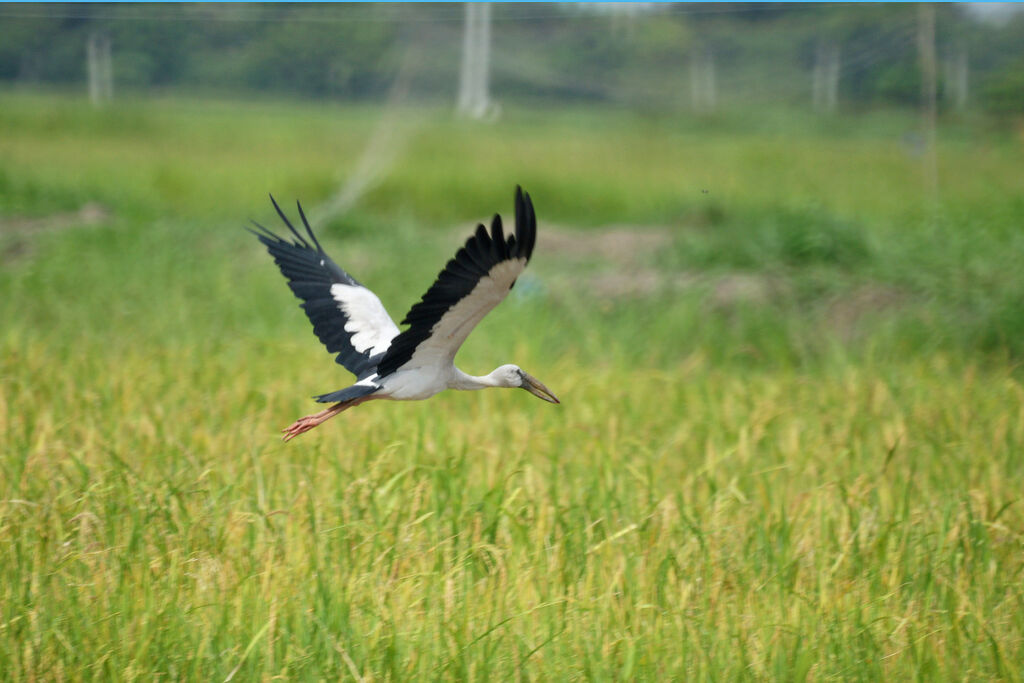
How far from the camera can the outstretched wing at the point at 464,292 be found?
3240 mm

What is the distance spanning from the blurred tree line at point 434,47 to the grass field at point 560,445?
1203mm

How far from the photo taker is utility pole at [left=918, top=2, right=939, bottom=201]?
1112 cm

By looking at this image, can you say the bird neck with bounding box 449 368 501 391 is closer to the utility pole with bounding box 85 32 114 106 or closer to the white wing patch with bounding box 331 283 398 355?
the white wing patch with bounding box 331 283 398 355

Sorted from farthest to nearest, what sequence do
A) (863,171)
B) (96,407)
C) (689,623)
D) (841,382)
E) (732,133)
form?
1. (732,133)
2. (863,171)
3. (841,382)
4. (96,407)
5. (689,623)

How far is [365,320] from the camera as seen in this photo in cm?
459

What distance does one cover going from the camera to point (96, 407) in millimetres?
5828

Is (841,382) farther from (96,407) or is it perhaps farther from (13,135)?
(13,135)

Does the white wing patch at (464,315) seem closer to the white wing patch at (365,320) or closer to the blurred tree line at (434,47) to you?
the white wing patch at (365,320)

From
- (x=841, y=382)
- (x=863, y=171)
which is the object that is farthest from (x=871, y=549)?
(x=863, y=171)

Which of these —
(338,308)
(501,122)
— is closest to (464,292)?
(338,308)

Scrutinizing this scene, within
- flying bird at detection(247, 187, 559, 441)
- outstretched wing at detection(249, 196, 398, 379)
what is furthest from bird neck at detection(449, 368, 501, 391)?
outstretched wing at detection(249, 196, 398, 379)

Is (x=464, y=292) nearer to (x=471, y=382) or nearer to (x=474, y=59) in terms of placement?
(x=471, y=382)

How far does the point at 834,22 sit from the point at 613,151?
2834 millimetres

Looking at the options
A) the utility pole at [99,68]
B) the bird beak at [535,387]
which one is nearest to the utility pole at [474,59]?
the utility pole at [99,68]
